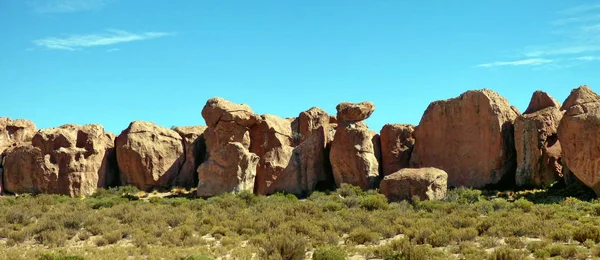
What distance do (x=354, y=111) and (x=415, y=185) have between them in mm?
7664

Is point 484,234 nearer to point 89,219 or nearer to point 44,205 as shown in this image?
point 89,219

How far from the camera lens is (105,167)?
120 feet

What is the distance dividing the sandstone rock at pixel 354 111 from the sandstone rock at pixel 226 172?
5524 mm

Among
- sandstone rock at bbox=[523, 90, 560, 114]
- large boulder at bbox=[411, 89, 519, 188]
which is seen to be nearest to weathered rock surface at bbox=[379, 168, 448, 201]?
large boulder at bbox=[411, 89, 519, 188]

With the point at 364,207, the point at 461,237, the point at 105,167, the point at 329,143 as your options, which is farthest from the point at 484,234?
the point at 105,167

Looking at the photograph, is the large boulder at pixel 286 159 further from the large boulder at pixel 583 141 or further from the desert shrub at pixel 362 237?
the desert shrub at pixel 362 237

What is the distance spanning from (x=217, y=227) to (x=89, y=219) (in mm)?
5149

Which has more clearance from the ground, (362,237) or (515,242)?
(362,237)

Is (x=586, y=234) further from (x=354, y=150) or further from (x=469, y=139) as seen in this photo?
(x=354, y=150)

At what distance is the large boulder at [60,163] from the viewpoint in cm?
3431

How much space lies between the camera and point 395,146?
3447cm

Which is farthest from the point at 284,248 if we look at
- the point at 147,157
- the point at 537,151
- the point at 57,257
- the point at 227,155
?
the point at 147,157

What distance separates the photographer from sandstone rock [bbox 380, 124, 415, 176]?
1342 inches

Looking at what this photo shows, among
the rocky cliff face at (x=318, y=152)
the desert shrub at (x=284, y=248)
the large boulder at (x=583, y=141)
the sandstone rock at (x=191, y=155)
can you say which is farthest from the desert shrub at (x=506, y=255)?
the sandstone rock at (x=191, y=155)
